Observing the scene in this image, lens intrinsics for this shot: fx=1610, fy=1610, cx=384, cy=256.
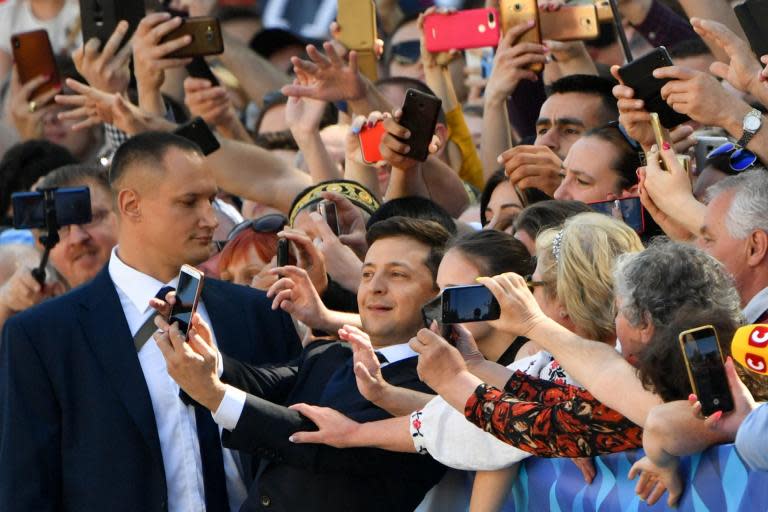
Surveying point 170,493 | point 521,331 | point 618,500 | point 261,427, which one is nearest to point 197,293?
point 261,427

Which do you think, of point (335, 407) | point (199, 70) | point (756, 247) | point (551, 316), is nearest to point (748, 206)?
point (756, 247)

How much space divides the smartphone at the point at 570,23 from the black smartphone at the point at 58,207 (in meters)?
2.05

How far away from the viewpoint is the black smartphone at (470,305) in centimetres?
430

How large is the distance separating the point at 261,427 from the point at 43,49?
15.1 feet

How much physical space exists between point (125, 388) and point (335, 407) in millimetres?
731

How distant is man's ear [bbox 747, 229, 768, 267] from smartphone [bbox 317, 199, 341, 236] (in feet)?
6.91

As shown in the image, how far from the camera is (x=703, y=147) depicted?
621 centimetres

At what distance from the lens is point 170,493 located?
17.6ft

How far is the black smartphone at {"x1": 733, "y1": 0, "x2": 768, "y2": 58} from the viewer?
514 centimetres

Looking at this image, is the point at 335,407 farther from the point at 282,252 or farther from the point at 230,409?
the point at 282,252

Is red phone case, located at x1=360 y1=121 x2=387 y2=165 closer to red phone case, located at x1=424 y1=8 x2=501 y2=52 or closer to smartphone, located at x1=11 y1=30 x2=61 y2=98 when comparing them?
red phone case, located at x1=424 y1=8 x2=501 y2=52

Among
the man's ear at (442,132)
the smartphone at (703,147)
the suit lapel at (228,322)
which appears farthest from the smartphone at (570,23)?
the suit lapel at (228,322)

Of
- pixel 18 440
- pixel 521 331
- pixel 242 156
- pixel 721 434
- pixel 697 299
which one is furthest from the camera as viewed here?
pixel 242 156

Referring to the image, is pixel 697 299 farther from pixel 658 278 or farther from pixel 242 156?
pixel 242 156
